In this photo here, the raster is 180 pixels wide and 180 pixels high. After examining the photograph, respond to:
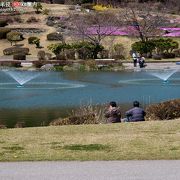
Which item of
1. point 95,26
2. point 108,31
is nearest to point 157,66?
point 108,31

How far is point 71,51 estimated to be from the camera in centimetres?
5841

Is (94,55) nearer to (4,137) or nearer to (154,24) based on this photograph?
(154,24)

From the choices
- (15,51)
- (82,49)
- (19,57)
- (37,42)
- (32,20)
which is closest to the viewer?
(19,57)

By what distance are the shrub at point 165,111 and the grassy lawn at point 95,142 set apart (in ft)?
8.11

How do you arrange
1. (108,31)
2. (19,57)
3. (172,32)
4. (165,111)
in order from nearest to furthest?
(165,111), (19,57), (108,31), (172,32)

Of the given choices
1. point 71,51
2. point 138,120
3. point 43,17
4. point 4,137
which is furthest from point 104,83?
point 43,17

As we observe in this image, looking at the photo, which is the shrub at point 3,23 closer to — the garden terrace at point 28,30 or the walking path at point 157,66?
the garden terrace at point 28,30

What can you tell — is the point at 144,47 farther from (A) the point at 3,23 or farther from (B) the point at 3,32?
(A) the point at 3,23

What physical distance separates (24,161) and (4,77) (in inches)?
1402

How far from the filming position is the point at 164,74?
4731 cm
